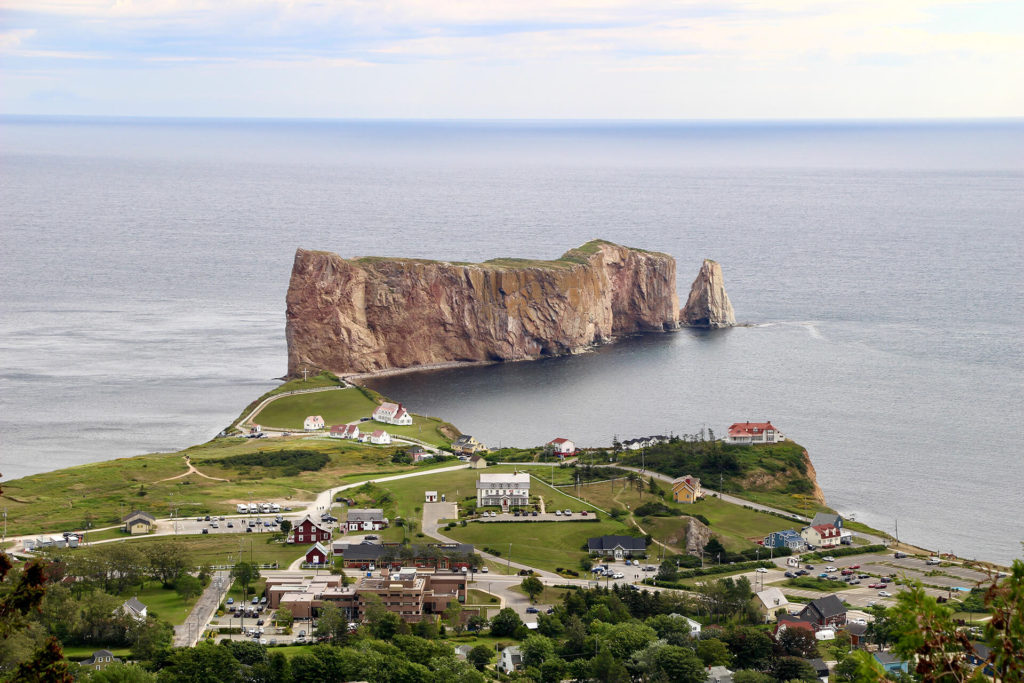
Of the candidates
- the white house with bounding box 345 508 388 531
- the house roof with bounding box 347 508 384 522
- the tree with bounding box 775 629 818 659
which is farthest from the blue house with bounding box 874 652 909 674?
the house roof with bounding box 347 508 384 522

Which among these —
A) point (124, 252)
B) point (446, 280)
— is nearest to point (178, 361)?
point (446, 280)

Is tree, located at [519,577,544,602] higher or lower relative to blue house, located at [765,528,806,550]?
lower

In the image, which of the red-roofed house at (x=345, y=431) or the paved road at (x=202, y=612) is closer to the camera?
the paved road at (x=202, y=612)

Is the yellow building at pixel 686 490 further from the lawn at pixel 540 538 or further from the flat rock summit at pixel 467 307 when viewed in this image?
the flat rock summit at pixel 467 307

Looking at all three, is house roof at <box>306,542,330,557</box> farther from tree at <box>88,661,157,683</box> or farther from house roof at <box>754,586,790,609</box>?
house roof at <box>754,586,790,609</box>

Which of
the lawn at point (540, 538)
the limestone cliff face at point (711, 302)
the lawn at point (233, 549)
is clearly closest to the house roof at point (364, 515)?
the lawn at point (233, 549)

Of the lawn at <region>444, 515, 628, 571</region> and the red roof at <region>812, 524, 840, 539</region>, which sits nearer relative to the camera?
the lawn at <region>444, 515, 628, 571</region>

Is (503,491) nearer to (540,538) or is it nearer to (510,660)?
(540,538)
